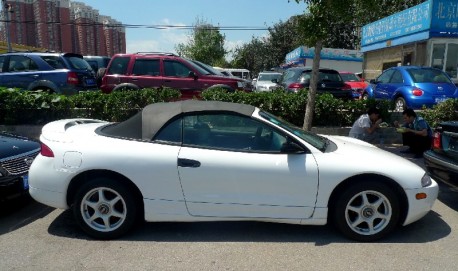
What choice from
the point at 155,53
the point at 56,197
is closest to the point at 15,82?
the point at 155,53

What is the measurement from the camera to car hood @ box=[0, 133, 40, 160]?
14.2ft

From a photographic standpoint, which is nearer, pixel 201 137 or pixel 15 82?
pixel 201 137

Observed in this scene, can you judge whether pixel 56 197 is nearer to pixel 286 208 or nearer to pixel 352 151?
pixel 286 208

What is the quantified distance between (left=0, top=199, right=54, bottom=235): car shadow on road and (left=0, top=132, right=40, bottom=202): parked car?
13cm

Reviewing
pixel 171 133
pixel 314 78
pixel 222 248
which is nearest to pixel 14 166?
pixel 171 133

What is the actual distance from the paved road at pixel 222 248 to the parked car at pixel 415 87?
544 centimetres

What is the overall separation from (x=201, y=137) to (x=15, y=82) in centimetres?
840

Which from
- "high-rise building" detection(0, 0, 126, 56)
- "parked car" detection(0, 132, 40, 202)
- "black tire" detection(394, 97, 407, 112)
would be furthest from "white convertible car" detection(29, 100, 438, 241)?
"high-rise building" detection(0, 0, 126, 56)

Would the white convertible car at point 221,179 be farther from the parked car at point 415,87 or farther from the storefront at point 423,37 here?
the storefront at point 423,37

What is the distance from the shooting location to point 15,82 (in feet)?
32.4

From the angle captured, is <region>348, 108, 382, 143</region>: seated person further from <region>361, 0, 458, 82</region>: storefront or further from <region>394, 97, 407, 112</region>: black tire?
<region>361, 0, 458, 82</region>: storefront

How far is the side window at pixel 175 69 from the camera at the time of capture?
9.15 m

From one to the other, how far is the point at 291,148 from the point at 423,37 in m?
13.9

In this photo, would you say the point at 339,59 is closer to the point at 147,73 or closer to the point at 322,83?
the point at 322,83
